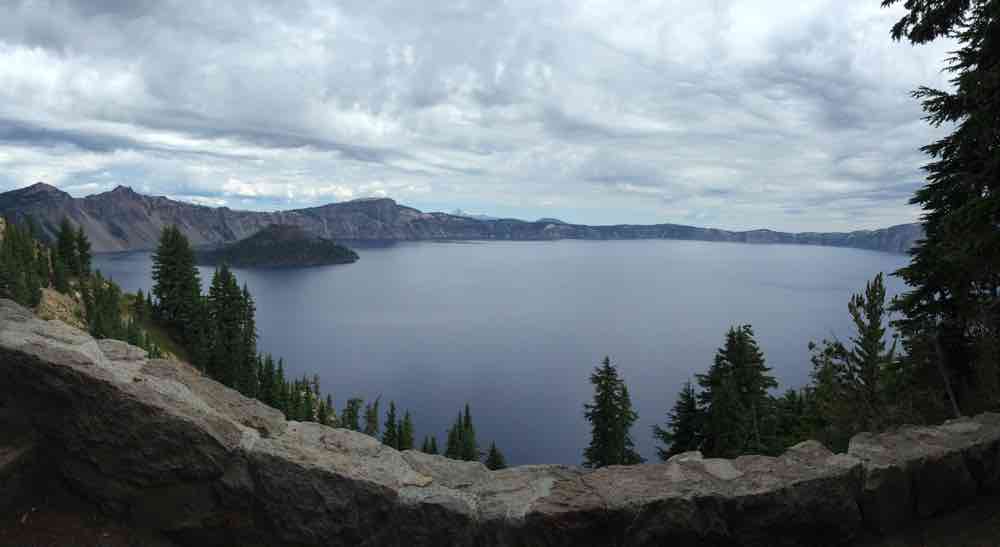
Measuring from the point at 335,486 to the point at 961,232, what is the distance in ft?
41.8

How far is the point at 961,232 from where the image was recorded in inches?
443

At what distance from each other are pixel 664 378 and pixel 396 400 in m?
51.2

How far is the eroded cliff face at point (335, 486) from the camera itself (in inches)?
267

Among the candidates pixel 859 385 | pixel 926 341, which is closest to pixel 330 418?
pixel 859 385

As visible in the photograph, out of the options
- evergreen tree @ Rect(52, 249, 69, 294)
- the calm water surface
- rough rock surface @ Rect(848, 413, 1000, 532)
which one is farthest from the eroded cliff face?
evergreen tree @ Rect(52, 249, 69, 294)

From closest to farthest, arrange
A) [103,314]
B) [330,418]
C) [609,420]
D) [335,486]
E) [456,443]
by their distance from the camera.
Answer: [335,486]
[609,420]
[456,443]
[103,314]
[330,418]

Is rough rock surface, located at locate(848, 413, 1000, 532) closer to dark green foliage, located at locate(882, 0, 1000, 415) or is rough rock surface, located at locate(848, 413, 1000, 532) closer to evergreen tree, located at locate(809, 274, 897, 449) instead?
dark green foliage, located at locate(882, 0, 1000, 415)

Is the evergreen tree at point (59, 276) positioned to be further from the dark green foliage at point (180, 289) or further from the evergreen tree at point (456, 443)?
the evergreen tree at point (456, 443)

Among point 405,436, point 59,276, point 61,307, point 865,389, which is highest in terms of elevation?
point 865,389

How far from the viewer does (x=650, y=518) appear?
6785 mm

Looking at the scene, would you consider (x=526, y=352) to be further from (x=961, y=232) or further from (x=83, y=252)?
(x=961, y=232)

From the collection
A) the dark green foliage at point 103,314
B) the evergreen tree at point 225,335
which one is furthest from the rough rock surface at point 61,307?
the evergreen tree at point 225,335

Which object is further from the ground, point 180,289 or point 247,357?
point 180,289

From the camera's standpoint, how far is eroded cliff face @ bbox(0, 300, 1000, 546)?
678 centimetres
